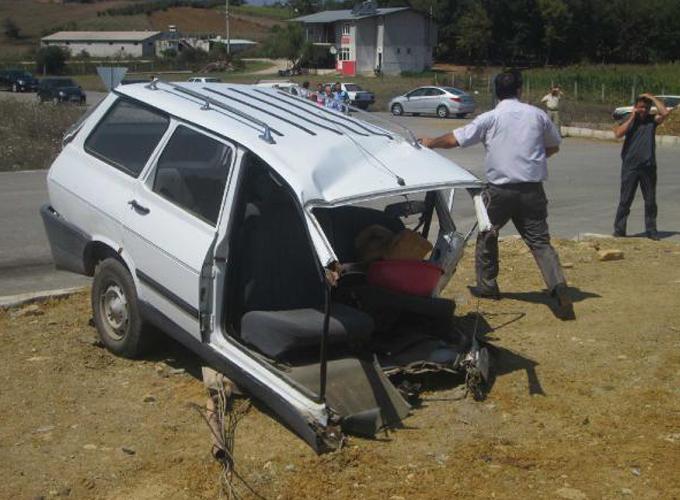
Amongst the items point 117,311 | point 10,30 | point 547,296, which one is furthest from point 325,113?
point 10,30

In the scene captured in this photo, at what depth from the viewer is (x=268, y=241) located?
215 inches

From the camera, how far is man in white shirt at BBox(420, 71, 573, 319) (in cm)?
728

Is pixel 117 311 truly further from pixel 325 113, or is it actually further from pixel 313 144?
pixel 325 113

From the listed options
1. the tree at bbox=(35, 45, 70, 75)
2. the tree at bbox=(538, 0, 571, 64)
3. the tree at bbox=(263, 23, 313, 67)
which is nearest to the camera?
the tree at bbox=(35, 45, 70, 75)

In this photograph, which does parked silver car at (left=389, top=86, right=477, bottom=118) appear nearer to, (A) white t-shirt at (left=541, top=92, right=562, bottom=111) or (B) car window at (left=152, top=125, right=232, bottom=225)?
(A) white t-shirt at (left=541, top=92, right=562, bottom=111)

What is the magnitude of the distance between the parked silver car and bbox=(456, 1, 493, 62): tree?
51.7 meters

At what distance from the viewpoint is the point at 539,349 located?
6.62m

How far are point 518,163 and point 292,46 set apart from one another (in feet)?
302

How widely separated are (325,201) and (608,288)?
165 inches

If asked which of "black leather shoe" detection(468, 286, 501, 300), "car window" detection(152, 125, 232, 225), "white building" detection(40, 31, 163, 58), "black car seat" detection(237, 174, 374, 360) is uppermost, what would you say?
"white building" detection(40, 31, 163, 58)

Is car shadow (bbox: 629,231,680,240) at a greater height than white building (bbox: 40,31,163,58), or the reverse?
white building (bbox: 40,31,163,58)

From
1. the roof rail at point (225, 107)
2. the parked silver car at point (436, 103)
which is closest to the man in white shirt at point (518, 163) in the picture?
the roof rail at point (225, 107)

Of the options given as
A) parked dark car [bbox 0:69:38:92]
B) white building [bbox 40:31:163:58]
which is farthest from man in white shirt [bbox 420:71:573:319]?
white building [bbox 40:31:163:58]

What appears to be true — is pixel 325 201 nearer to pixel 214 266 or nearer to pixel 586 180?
pixel 214 266
